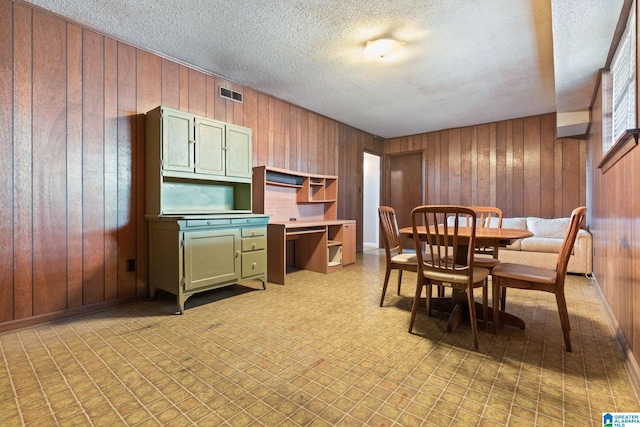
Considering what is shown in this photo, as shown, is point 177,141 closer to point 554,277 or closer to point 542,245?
point 554,277

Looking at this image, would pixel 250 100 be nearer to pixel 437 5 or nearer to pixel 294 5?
pixel 294 5

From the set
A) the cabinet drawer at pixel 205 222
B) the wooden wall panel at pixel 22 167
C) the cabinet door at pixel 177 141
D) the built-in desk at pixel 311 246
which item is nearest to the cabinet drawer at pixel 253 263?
the built-in desk at pixel 311 246

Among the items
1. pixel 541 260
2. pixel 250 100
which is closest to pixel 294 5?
pixel 250 100

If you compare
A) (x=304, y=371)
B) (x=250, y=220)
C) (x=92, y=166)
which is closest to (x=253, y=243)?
(x=250, y=220)

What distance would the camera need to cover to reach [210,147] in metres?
3.15

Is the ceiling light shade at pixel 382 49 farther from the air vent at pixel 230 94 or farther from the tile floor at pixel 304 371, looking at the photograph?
the tile floor at pixel 304 371

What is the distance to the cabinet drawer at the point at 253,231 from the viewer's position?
318 centimetres

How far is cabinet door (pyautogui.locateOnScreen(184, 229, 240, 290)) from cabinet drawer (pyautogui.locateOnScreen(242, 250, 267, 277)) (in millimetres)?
89

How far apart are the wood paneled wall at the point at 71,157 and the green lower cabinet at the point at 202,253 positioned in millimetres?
325

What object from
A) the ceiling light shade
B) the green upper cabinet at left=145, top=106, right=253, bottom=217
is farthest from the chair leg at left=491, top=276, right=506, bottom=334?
the green upper cabinet at left=145, top=106, right=253, bottom=217

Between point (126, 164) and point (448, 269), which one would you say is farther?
point (126, 164)

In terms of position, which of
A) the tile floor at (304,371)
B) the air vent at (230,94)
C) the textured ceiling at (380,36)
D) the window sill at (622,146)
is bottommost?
the tile floor at (304,371)

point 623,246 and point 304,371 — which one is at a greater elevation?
point 623,246

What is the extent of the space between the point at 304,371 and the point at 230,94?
11.1 feet
